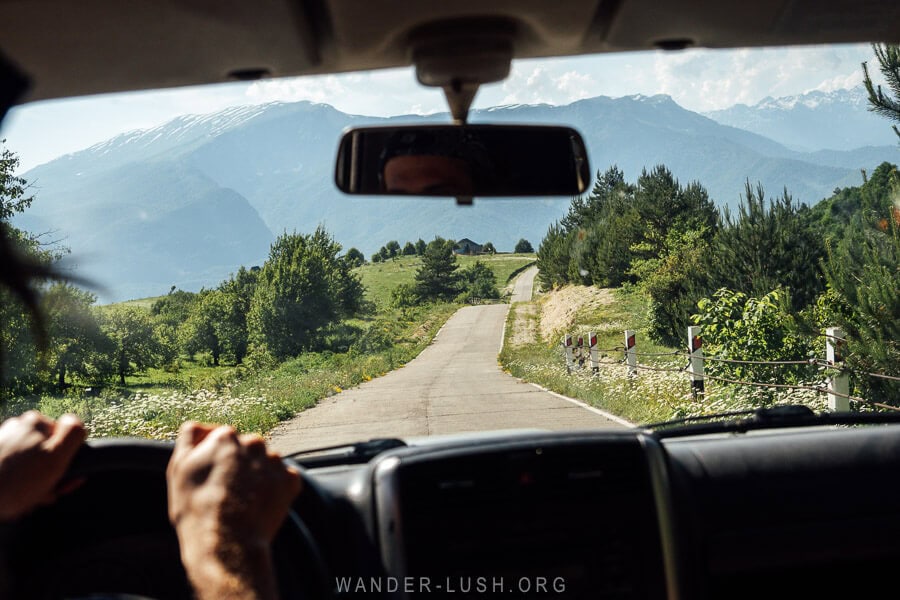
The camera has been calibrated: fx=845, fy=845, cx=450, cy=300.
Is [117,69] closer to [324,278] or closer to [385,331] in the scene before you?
[324,278]

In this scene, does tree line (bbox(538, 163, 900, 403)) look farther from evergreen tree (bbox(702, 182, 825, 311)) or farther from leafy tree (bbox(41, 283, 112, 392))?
leafy tree (bbox(41, 283, 112, 392))

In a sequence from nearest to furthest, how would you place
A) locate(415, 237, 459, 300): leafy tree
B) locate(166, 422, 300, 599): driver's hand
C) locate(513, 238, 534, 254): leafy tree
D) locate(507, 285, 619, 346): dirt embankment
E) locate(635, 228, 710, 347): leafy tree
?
locate(166, 422, 300, 599): driver's hand
locate(513, 238, 534, 254): leafy tree
locate(415, 237, 459, 300): leafy tree
locate(635, 228, 710, 347): leafy tree
locate(507, 285, 619, 346): dirt embankment

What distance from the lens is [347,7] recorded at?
6.59ft

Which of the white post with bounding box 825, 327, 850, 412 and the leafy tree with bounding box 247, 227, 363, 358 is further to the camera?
the leafy tree with bounding box 247, 227, 363, 358

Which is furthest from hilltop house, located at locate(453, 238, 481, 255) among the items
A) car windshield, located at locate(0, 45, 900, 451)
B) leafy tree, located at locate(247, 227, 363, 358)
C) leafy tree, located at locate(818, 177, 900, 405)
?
leafy tree, located at locate(247, 227, 363, 358)

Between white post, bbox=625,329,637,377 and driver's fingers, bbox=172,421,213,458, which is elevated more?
driver's fingers, bbox=172,421,213,458

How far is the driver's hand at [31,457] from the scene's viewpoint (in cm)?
119

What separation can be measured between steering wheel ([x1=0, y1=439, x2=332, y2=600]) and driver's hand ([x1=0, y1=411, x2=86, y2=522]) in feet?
0.72

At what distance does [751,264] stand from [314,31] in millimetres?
24706

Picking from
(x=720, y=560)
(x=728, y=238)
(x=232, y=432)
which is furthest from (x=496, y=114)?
(x=728, y=238)

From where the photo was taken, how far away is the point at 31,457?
120 centimetres

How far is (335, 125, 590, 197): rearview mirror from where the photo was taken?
7.26ft

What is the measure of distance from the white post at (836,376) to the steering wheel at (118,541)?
6905 millimetres

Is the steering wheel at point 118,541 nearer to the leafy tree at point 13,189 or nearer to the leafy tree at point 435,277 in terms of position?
the leafy tree at point 13,189
